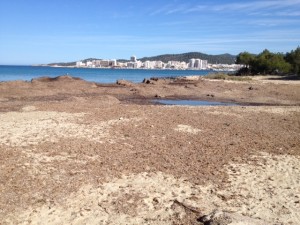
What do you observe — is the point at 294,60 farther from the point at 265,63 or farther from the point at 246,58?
the point at 246,58

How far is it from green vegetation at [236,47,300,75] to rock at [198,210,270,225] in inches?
2412

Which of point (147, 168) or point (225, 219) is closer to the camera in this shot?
point (225, 219)

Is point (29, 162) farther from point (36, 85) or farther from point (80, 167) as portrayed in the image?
point (36, 85)

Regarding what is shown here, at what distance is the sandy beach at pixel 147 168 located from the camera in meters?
7.02

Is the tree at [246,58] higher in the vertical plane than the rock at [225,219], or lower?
higher

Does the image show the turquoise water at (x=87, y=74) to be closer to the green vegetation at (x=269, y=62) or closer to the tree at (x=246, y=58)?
the tree at (x=246, y=58)

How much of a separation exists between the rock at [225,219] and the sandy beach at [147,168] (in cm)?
3

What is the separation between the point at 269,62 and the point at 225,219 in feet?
226

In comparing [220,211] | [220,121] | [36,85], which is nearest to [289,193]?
[220,211]

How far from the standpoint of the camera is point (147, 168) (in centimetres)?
966

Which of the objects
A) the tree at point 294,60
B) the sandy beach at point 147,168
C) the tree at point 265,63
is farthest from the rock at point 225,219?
the tree at point 265,63

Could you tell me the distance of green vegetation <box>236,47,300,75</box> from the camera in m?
67.8

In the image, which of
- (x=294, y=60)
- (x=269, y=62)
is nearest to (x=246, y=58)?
(x=269, y=62)

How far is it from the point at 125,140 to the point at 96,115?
508 centimetres
